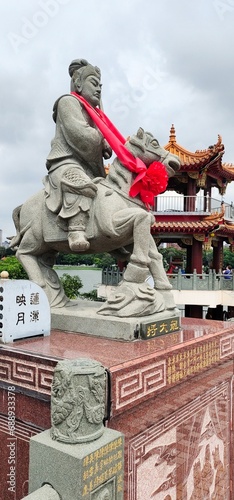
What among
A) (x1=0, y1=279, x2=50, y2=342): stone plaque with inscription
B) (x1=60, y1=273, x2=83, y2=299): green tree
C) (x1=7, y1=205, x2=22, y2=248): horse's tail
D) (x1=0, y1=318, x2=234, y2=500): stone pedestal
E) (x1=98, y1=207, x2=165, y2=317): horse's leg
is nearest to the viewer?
(x1=0, y1=318, x2=234, y2=500): stone pedestal

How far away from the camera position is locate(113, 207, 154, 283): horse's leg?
3.00 meters

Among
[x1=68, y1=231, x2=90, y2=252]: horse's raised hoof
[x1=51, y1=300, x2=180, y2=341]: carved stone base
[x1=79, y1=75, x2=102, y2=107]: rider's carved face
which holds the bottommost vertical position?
[x1=51, y1=300, x2=180, y2=341]: carved stone base

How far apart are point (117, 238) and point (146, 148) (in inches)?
35.7

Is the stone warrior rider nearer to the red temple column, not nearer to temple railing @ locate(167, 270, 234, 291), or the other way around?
temple railing @ locate(167, 270, 234, 291)

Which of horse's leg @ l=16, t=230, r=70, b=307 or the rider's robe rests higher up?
the rider's robe

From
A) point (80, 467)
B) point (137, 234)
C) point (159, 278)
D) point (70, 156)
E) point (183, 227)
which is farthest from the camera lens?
point (183, 227)

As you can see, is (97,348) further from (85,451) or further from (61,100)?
(61,100)

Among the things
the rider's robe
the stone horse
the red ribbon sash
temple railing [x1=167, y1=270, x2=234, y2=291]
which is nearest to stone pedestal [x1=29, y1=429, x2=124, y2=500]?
the stone horse

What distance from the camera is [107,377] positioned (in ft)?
6.64

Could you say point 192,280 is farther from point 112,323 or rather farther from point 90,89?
point 112,323

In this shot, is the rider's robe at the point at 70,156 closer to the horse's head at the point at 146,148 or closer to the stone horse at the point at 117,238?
the stone horse at the point at 117,238

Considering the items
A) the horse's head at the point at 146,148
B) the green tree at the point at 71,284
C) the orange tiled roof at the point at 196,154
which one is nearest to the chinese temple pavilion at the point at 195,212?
the orange tiled roof at the point at 196,154

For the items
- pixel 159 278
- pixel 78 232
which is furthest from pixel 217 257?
pixel 78 232

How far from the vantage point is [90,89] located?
3.37m
